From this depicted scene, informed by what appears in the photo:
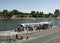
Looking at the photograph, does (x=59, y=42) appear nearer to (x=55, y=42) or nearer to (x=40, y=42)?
(x=55, y=42)

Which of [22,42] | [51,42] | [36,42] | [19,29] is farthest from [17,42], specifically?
[19,29]

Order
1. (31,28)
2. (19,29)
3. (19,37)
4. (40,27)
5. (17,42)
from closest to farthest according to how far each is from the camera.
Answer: (17,42) < (19,37) < (19,29) < (31,28) < (40,27)

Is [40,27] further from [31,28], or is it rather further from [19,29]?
[19,29]

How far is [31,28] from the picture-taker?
52.9 m

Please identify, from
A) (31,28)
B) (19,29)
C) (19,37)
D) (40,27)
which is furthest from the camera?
(40,27)

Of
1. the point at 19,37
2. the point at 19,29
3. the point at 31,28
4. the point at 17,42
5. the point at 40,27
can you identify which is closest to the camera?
the point at 17,42

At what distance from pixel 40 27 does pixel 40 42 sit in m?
26.7

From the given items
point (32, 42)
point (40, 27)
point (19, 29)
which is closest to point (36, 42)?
point (32, 42)

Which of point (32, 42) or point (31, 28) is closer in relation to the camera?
point (32, 42)

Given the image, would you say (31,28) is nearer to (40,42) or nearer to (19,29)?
(19,29)

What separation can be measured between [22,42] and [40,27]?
27124 millimetres

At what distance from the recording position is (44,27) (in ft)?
187

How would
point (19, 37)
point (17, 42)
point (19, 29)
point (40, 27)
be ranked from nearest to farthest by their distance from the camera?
point (17, 42) < point (19, 37) < point (19, 29) < point (40, 27)

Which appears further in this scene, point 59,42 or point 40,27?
point 40,27
